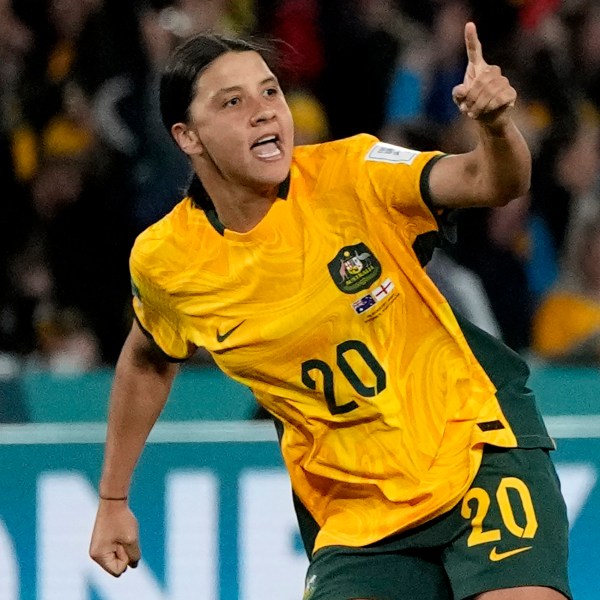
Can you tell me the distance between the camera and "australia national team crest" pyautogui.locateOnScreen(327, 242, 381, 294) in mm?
3023

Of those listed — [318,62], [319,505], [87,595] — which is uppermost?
[318,62]

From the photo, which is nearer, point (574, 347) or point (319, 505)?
point (319, 505)

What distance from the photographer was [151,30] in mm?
6262

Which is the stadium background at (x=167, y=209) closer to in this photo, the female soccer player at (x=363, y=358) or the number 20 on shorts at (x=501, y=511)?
the female soccer player at (x=363, y=358)

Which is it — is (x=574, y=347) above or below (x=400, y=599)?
above

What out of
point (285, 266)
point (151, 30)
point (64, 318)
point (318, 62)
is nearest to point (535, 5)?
point (318, 62)

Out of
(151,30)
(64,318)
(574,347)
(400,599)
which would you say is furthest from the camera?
(151,30)

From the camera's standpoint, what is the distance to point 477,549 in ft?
9.82

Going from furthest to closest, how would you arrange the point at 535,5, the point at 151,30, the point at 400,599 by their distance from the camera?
the point at 535,5 → the point at 151,30 → the point at 400,599

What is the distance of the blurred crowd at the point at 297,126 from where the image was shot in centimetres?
577

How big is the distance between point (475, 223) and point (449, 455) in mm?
2994

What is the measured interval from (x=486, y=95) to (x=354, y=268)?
535mm

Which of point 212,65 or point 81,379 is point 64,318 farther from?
point 212,65

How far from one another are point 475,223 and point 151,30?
5.01 feet
